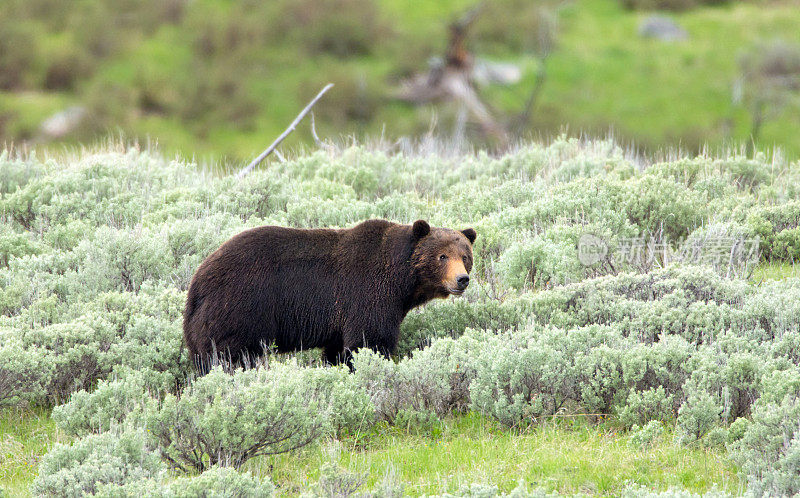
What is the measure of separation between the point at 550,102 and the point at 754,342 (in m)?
38.5

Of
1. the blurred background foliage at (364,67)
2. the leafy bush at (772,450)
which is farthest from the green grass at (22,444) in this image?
the blurred background foliage at (364,67)

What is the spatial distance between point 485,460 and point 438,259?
6.86 feet

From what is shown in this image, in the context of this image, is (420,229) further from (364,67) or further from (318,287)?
(364,67)

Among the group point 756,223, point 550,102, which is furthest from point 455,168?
point 550,102

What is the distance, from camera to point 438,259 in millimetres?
7539

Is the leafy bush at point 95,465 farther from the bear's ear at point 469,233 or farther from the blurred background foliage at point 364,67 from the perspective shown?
the blurred background foliage at point 364,67

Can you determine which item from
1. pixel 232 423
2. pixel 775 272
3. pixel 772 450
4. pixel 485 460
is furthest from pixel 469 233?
pixel 775 272

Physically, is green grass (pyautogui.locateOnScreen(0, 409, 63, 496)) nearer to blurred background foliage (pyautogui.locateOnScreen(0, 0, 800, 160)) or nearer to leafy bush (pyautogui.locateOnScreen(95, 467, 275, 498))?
leafy bush (pyautogui.locateOnScreen(95, 467, 275, 498))

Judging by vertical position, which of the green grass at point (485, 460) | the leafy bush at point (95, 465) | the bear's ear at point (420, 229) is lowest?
the green grass at point (485, 460)

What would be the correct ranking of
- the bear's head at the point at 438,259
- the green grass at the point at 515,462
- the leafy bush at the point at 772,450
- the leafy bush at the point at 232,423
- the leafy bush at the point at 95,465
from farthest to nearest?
the bear's head at the point at 438,259 < the leafy bush at the point at 232,423 < the green grass at the point at 515,462 < the leafy bush at the point at 95,465 < the leafy bush at the point at 772,450

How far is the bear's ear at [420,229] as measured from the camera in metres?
7.54

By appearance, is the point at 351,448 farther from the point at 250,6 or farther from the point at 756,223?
the point at 250,6

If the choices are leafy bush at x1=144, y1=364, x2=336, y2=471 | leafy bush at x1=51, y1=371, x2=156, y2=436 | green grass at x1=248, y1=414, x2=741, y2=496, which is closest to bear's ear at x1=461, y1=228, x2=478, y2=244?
green grass at x1=248, y1=414, x2=741, y2=496

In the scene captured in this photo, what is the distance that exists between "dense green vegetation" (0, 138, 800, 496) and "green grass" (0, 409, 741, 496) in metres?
0.02
